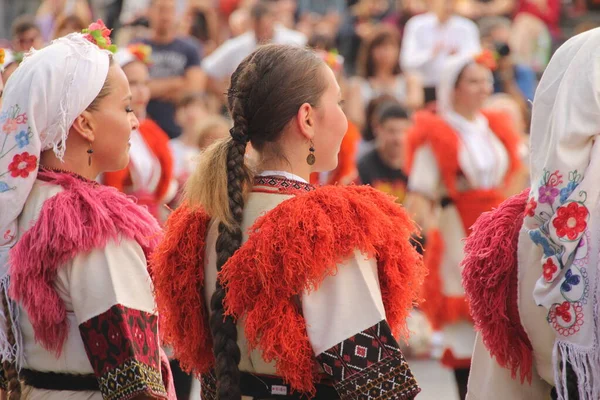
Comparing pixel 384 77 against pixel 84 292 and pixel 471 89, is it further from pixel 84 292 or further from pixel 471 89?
pixel 84 292

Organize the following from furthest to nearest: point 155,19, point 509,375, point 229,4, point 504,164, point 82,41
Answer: point 229,4 → point 155,19 → point 504,164 → point 82,41 → point 509,375

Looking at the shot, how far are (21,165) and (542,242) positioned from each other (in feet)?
5.12

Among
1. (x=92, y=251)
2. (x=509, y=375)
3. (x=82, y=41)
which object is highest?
(x=82, y=41)

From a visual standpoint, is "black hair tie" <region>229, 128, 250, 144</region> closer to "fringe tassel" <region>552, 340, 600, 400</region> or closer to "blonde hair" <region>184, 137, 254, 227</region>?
"blonde hair" <region>184, 137, 254, 227</region>

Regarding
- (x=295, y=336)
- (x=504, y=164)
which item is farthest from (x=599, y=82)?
(x=504, y=164)

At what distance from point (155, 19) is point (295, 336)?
260 inches

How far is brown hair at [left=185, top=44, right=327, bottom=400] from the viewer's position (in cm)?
274

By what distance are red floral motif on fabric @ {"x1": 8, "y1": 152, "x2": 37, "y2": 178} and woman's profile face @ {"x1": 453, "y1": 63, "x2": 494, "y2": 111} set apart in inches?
Answer: 157

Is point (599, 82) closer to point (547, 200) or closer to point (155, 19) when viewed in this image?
point (547, 200)

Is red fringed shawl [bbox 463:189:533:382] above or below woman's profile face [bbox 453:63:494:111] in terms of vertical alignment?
below

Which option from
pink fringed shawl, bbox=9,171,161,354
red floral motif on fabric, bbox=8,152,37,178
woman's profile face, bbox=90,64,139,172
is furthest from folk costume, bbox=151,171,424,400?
red floral motif on fabric, bbox=8,152,37,178

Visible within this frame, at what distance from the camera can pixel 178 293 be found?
2.86 meters

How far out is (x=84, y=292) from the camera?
2.90 m

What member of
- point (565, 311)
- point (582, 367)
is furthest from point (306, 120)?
point (582, 367)
